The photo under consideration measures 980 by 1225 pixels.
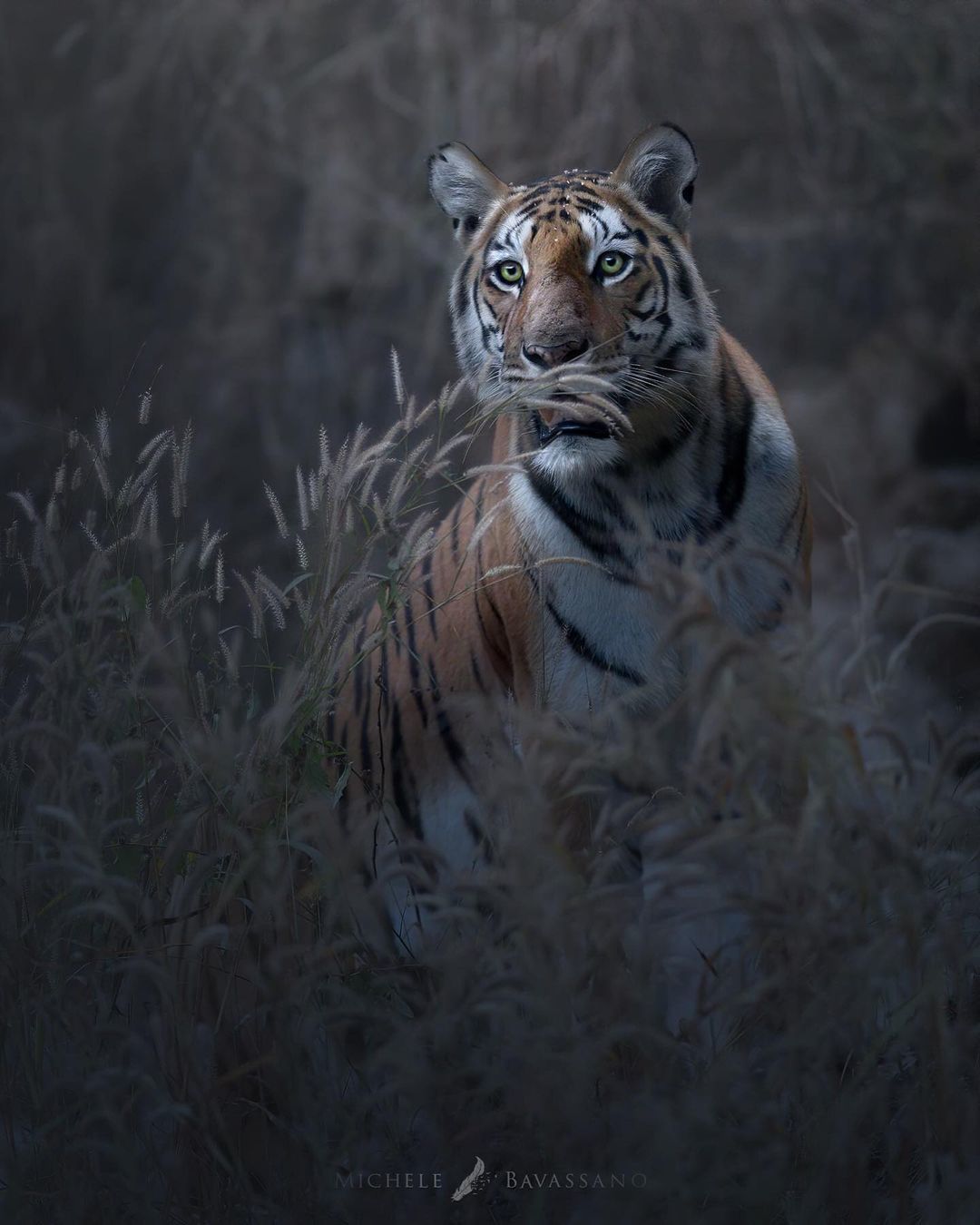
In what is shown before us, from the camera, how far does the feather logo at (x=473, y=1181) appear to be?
173 cm

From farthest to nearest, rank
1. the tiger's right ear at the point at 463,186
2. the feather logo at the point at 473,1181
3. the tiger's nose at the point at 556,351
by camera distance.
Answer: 1. the tiger's right ear at the point at 463,186
2. the tiger's nose at the point at 556,351
3. the feather logo at the point at 473,1181

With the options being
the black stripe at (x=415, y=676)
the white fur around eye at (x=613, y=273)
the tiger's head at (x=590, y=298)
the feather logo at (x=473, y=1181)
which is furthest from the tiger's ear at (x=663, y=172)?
the feather logo at (x=473, y=1181)

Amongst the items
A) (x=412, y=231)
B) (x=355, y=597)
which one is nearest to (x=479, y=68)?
(x=412, y=231)

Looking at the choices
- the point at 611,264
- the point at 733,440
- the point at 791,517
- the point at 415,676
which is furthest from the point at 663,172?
the point at 415,676

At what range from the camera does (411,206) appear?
240 inches

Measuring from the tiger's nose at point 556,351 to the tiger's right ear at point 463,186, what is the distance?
64 centimetres

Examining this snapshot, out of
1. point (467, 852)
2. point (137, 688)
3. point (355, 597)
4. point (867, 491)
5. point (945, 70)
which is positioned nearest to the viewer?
point (137, 688)

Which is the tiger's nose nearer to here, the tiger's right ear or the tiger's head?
the tiger's head

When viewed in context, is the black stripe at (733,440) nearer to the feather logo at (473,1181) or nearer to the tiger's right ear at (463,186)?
the tiger's right ear at (463,186)

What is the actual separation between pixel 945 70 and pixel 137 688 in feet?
16.2

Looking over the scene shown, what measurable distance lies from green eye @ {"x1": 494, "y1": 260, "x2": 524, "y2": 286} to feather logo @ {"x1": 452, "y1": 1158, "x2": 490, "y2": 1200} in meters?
1.73

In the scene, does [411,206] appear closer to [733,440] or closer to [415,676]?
[415,676]

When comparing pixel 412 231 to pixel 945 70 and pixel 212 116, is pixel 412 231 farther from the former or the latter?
pixel 945 70

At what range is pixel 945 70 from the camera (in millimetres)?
5605
